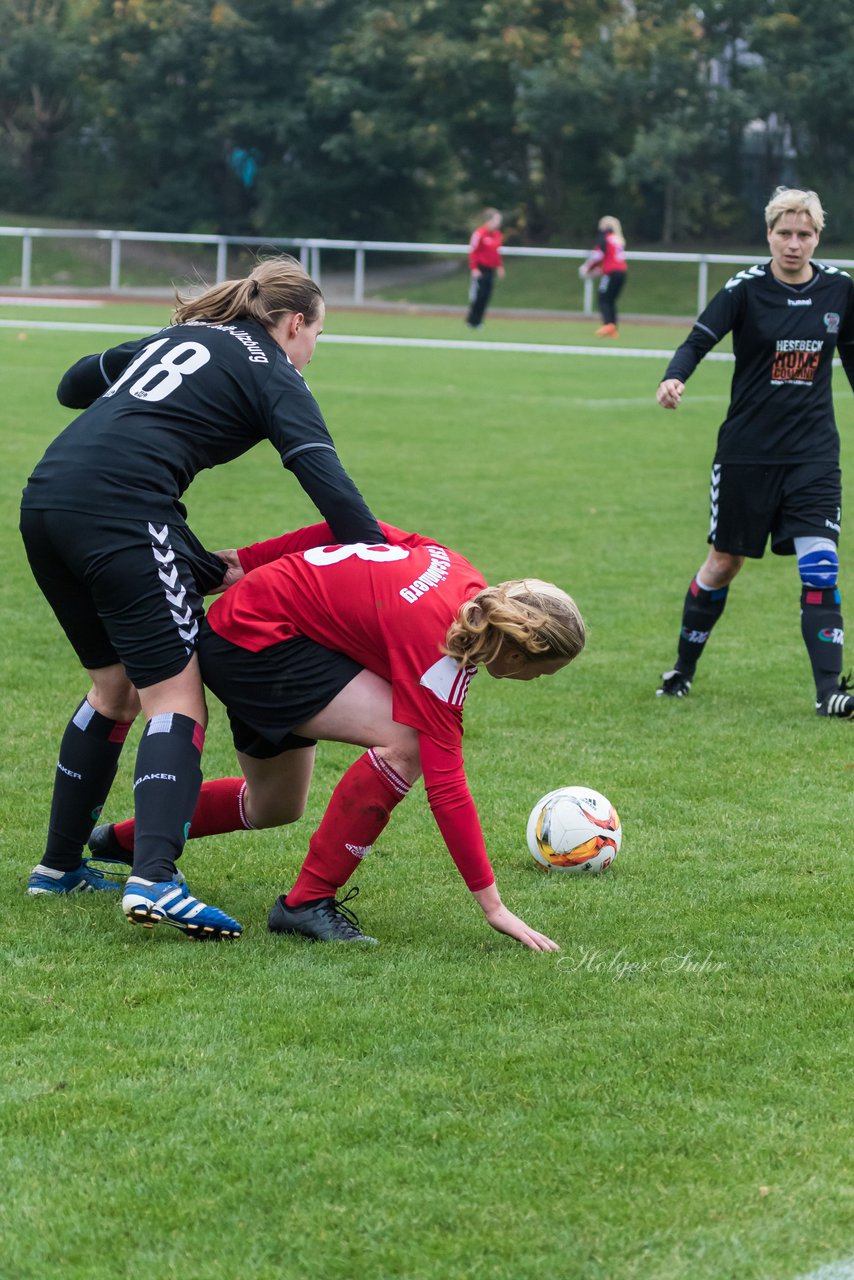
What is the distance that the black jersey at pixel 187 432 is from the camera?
4.20 metres

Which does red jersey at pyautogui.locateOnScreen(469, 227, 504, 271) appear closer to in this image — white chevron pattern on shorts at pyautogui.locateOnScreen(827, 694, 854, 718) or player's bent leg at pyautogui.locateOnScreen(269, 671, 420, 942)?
white chevron pattern on shorts at pyautogui.locateOnScreen(827, 694, 854, 718)

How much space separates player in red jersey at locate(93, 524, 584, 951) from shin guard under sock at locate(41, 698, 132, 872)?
46cm

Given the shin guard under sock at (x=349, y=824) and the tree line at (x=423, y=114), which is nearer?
the shin guard under sock at (x=349, y=824)

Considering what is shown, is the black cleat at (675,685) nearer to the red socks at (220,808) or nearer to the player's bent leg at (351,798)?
the red socks at (220,808)

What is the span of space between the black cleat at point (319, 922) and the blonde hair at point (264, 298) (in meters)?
1.51

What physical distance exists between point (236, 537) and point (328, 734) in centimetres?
614

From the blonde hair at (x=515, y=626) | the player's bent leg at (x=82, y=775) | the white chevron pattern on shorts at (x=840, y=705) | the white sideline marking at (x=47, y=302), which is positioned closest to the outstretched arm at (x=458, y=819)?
the blonde hair at (x=515, y=626)

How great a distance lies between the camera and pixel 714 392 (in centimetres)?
2077

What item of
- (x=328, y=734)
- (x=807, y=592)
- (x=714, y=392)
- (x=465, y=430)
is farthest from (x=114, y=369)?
(x=714, y=392)

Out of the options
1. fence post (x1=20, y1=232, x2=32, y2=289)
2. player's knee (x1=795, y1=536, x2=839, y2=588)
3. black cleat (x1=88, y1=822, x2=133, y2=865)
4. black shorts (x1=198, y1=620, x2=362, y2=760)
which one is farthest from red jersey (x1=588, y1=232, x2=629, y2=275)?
black shorts (x1=198, y1=620, x2=362, y2=760)

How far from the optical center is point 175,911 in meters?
4.07

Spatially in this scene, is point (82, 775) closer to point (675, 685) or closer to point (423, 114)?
point (675, 685)

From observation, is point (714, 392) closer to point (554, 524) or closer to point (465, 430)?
point (465, 430)

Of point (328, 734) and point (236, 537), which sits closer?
point (328, 734)
